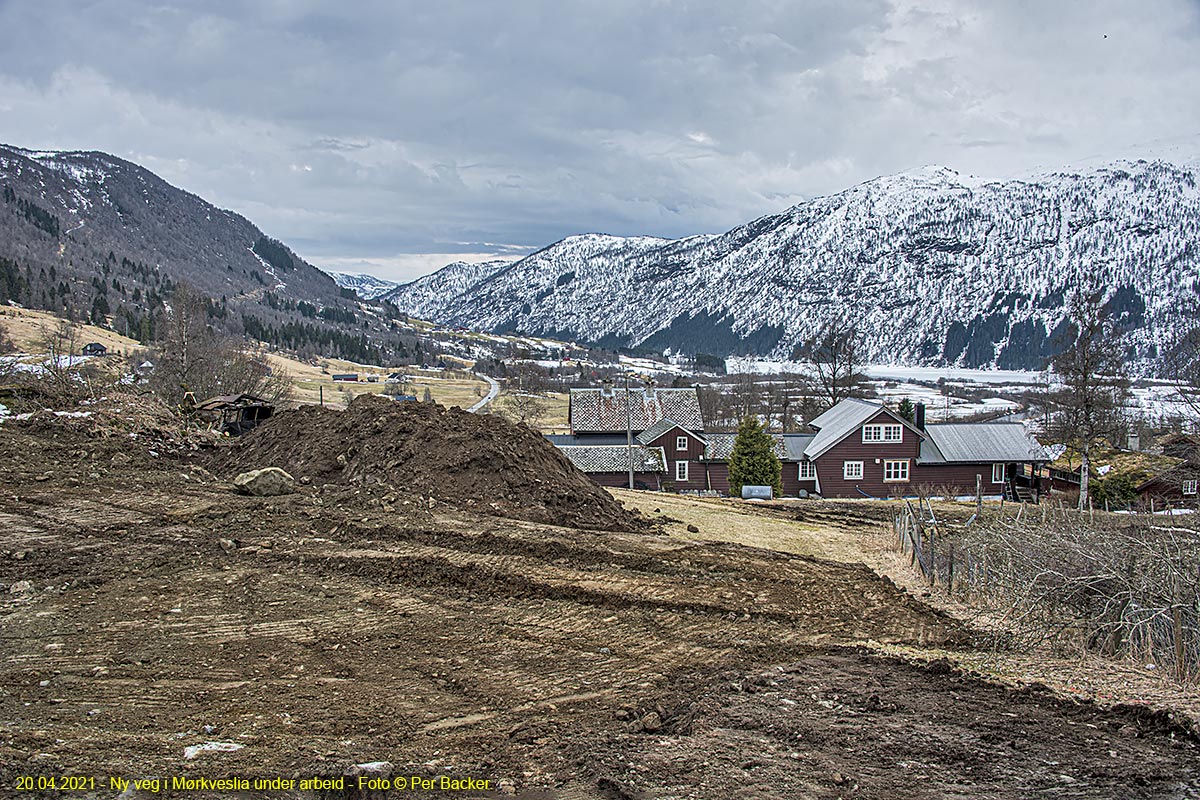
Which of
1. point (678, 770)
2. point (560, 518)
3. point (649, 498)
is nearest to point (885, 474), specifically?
point (649, 498)

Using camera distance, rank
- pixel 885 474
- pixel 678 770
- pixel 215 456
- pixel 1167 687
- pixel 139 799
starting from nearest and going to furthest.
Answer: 1. pixel 139 799
2. pixel 678 770
3. pixel 1167 687
4. pixel 215 456
5. pixel 885 474

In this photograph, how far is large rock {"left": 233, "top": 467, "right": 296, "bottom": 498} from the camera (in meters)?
16.5

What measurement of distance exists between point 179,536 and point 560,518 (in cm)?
792

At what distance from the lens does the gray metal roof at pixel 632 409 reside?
55.3 metres

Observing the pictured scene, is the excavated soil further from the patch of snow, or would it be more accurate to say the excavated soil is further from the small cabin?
the small cabin

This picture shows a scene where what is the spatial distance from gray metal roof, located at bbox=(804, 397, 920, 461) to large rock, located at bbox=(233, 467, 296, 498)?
3477 cm

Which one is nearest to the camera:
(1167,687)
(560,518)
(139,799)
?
(139,799)

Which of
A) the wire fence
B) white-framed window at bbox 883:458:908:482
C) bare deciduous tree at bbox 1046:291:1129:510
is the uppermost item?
bare deciduous tree at bbox 1046:291:1129:510

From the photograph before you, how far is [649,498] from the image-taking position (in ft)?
88.1

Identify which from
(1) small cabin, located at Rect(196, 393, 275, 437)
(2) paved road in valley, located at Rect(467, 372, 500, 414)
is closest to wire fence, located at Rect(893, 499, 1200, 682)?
(1) small cabin, located at Rect(196, 393, 275, 437)

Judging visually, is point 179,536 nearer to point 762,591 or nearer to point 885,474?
point 762,591

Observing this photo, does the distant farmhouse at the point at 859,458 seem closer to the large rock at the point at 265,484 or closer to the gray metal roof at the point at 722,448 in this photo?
the gray metal roof at the point at 722,448

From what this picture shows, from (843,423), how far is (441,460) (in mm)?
33599

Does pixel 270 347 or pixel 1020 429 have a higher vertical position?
pixel 270 347
